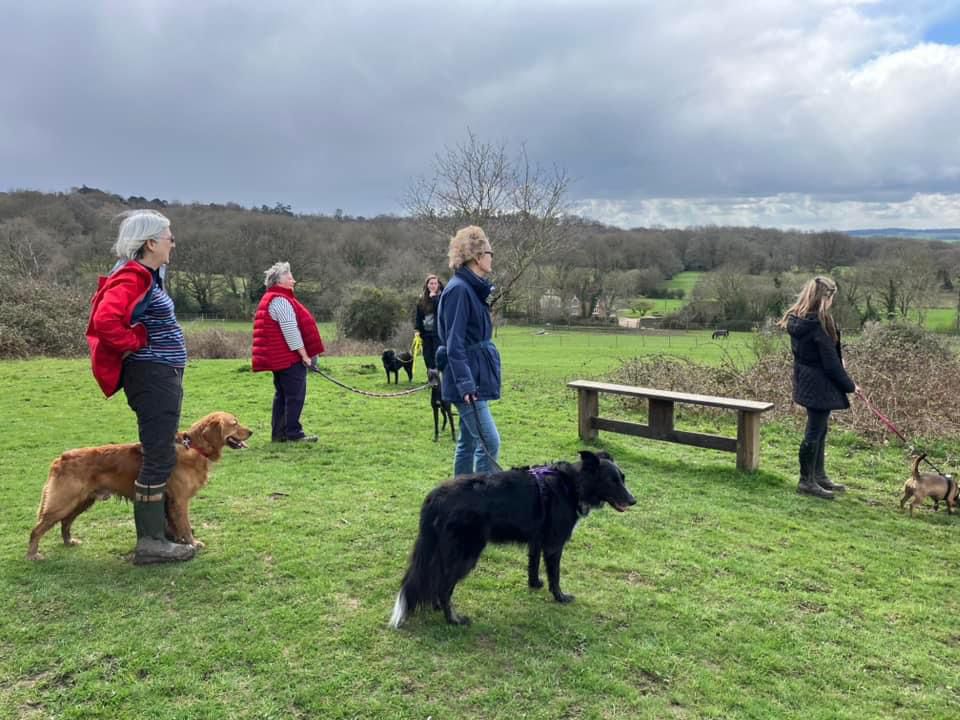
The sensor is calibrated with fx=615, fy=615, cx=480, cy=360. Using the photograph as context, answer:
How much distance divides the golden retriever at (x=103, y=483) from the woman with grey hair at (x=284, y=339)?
111 inches

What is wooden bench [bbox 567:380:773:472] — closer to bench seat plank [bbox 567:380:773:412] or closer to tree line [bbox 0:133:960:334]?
bench seat plank [bbox 567:380:773:412]

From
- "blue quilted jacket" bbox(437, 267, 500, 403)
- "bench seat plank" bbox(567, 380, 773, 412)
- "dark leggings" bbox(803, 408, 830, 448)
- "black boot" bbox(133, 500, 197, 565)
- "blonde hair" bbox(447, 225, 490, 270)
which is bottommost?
"black boot" bbox(133, 500, 197, 565)

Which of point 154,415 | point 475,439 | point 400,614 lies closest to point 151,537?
point 154,415

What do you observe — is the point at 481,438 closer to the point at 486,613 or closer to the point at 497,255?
the point at 486,613

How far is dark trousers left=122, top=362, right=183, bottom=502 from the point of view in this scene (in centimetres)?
392

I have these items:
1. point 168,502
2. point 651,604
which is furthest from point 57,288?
point 651,604

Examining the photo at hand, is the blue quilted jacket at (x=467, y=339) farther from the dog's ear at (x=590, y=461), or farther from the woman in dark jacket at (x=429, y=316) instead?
the woman in dark jacket at (x=429, y=316)

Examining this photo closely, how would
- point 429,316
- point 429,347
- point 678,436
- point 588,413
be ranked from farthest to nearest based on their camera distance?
point 429,347, point 429,316, point 588,413, point 678,436

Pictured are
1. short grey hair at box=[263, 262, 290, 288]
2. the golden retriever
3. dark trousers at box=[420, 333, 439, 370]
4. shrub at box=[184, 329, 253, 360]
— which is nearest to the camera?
the golden retriever

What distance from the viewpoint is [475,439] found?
474 cm

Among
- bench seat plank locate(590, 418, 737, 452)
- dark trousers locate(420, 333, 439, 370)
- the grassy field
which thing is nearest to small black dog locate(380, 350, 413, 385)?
dark trousers locate(420, 333, 439, 370)

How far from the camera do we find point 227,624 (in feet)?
11.4

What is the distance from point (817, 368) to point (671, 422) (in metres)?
1.84

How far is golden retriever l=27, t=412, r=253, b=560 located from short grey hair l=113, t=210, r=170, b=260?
51.6 inches
